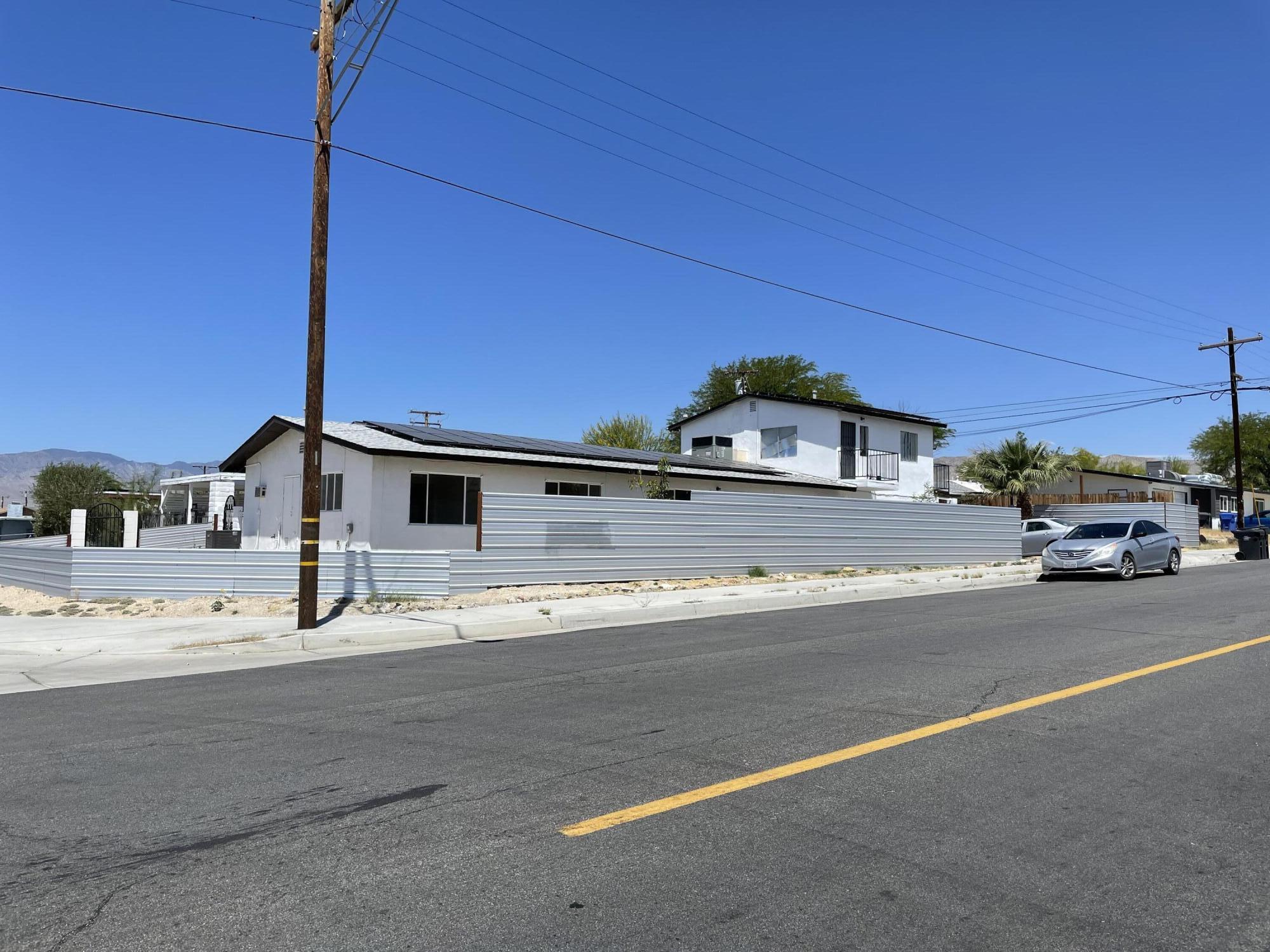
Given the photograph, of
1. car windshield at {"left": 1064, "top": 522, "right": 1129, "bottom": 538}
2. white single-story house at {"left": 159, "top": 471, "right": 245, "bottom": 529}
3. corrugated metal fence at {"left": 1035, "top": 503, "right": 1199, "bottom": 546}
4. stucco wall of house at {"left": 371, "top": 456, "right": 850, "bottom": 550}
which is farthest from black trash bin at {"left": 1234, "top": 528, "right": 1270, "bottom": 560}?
white single-story house at {"left": 159, "top": 471, "right": 245, "bottom": 529}

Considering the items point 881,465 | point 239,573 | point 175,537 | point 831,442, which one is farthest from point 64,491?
point 881,465

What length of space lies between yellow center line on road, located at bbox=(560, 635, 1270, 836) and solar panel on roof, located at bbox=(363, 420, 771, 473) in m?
17.1

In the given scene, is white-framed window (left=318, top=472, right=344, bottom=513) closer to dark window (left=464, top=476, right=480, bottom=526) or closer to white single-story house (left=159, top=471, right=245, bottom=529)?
dark window (left=464, top=476, right=480, bottom=526)

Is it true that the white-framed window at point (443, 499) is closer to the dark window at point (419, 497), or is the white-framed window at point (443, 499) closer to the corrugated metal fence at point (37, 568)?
the dark window at point (419, 497)

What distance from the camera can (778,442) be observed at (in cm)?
3834

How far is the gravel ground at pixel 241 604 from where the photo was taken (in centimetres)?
1515

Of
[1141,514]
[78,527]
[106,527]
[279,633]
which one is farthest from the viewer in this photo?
[1141,514]

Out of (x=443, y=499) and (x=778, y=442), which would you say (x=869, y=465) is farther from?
(x=443, y=499)

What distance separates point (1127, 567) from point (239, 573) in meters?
19.3

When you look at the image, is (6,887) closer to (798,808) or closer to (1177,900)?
(798,808)

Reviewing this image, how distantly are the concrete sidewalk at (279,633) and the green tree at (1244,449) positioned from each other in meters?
67.0

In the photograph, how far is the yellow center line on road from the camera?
4.61 m

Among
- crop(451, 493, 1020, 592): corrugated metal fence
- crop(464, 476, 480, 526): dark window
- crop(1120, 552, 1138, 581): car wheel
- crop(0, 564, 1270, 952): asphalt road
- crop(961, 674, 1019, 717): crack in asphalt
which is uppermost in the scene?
crop(464, 476, 480, 526): dark window

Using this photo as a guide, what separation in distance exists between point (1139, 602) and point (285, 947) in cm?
1557
